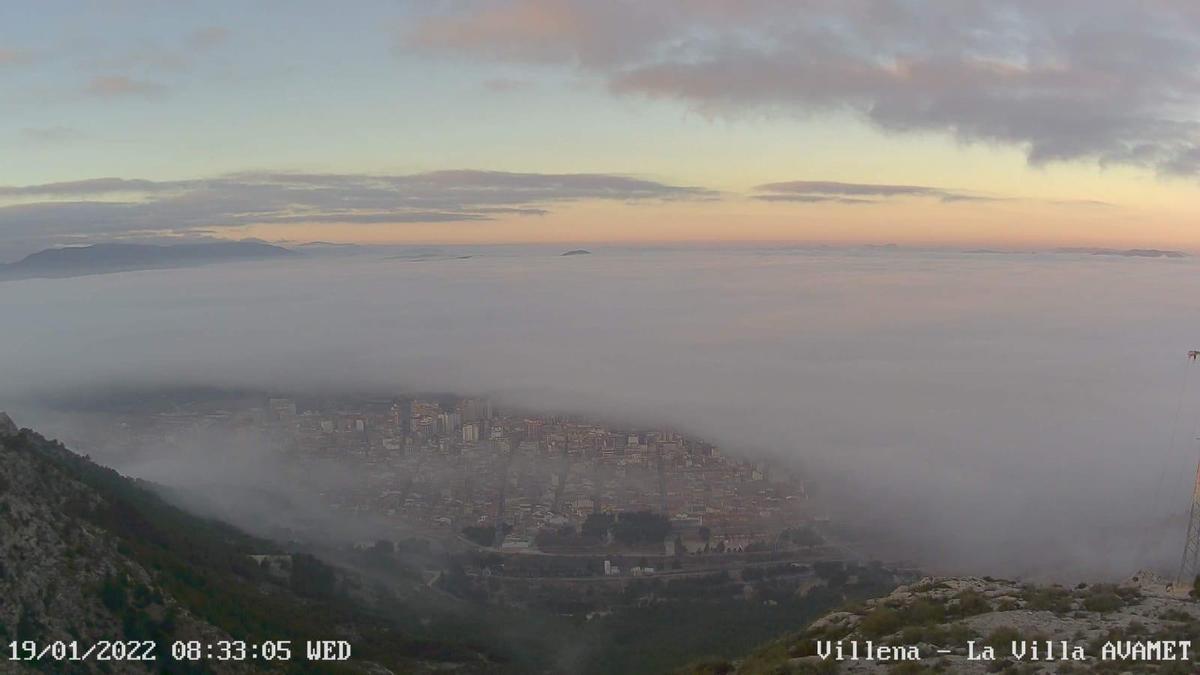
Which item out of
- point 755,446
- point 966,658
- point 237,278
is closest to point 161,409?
point 755,446

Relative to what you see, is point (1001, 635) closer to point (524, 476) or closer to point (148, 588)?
point (148, 588)

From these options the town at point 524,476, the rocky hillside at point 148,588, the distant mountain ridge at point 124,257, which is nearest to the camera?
the rocky hillside at point 148,588

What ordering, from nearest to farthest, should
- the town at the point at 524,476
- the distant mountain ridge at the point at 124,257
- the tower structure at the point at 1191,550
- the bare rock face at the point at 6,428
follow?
the tower structure at the point at 1191,550 < the bare rock face at the point at 6,428 < the town at the point at 524,476 < the distant mountain ridge at the point at 124,257

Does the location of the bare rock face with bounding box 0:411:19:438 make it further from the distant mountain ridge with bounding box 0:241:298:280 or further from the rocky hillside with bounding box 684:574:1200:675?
the distant mountain ridge with bounding box 0:241:298:280

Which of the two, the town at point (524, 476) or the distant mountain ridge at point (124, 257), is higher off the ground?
the distant mountain ridge at point (124, 257)

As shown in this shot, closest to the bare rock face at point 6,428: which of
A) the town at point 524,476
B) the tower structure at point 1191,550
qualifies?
the town at point 524,476

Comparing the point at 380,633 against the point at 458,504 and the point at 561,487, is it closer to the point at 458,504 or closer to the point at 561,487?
the point at 458,504

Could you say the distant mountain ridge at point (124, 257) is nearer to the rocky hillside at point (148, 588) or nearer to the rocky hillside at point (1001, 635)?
the rocky hillside at point (148, 588)

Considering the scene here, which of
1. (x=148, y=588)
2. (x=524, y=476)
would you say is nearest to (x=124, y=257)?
(x=524, y=476)

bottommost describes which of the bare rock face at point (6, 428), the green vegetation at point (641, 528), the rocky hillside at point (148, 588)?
the green vegetation at point (641, 528)
